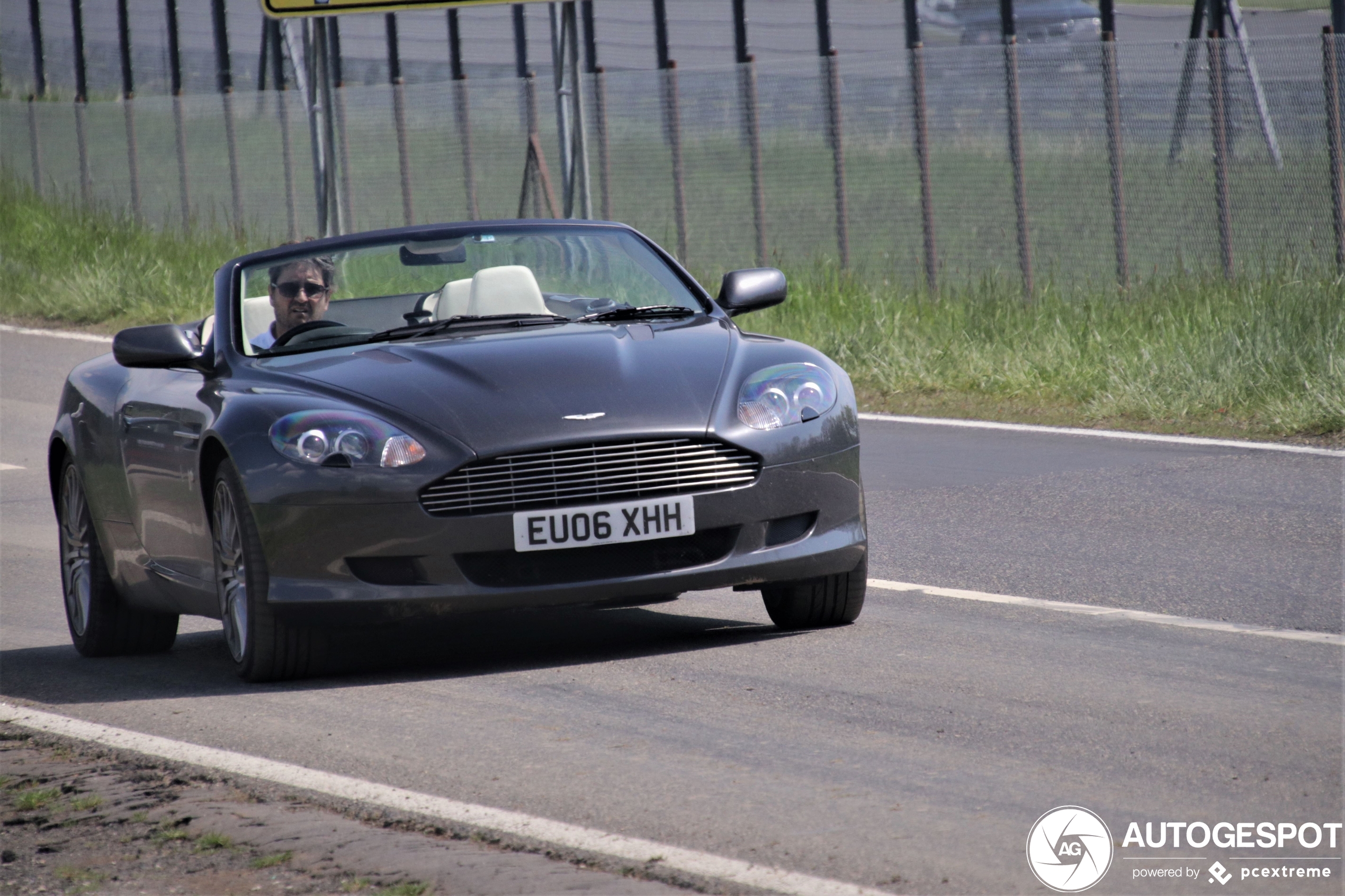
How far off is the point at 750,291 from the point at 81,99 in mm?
29709

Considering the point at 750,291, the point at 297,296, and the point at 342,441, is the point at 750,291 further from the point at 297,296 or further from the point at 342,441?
the point at 342,441

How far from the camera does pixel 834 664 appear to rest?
6.56 metres

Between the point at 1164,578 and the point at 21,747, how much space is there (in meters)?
4.15

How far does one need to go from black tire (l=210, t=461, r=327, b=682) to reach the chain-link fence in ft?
35.0

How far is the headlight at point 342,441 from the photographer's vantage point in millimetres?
6434

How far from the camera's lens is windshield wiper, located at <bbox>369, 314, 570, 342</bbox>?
741cm

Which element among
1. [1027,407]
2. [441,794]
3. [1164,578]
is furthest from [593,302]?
[1027,407]

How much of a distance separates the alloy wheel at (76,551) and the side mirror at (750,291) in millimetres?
2572

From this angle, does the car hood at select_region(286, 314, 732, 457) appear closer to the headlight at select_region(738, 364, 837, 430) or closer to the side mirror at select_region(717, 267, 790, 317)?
the headlight at select_region(738, 364, 837, 430)

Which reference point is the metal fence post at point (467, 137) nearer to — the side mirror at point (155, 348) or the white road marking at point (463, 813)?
the side mirror at point (155, 348)

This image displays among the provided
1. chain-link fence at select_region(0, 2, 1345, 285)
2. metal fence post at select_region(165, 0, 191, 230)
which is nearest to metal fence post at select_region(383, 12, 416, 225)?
chain-link fence at select_region(0, 2, 1345, 285)

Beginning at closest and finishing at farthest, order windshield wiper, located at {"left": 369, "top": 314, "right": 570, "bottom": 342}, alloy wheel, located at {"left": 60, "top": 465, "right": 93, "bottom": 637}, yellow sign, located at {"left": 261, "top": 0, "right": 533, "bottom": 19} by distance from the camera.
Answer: windshield wiper, located at {"left": 369, "top": 314, "right": 570, "bottom": 342} → alloy wheel, located at {"left": 60, "top": 465, "right": 93, "bottom": 637} → yellow sign, located at {"left": 261, "top": 0, "right": 533, "bottom": 19}

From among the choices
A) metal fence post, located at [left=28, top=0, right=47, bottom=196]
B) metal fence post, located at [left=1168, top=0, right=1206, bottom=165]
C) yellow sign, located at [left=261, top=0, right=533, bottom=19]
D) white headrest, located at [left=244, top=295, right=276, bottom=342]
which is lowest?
white headrest, located at [left=244, top=295, right=276, bottom=342]

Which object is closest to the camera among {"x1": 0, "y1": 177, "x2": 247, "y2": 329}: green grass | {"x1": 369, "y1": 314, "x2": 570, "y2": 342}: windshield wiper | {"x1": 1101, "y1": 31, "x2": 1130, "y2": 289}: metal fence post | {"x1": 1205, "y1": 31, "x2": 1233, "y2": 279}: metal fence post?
{"x1": 369, "y1": 314, "x2": 570, "y2": 342}: windshield wiper
